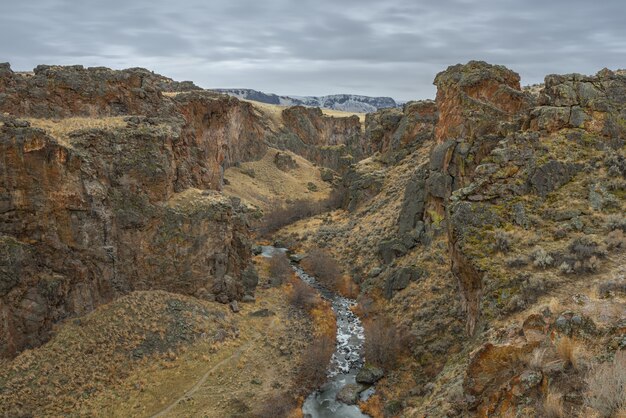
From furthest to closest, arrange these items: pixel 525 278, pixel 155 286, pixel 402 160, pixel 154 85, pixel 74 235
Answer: pixel 402 160
pixel 154 85
pixel 155 286
pixel 74 235
pixel 525 278

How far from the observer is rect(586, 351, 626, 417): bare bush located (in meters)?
7.70

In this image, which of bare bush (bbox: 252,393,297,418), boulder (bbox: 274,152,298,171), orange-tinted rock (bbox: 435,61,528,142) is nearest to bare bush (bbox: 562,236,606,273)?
bare bush (bbox: 252,393,297,418)

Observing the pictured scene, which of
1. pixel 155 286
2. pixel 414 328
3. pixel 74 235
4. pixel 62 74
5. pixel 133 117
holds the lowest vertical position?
pixel 414 328

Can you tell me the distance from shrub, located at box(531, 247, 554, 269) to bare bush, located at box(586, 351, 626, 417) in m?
7.64

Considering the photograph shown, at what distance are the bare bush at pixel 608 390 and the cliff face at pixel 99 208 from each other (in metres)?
26.1

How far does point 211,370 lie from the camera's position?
26328mm

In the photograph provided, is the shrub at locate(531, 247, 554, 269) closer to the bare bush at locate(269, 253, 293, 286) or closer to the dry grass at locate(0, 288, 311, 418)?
the dry grass at locate(0, 288, 311, 418)

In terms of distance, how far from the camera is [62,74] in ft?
105

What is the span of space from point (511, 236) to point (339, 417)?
44.9 feet

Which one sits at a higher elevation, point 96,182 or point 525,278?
point 96,182

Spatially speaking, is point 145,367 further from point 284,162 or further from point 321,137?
point 321,137

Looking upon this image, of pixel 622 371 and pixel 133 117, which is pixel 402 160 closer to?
pixel 133 117

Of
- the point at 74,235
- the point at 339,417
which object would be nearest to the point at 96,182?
the point at 74,235

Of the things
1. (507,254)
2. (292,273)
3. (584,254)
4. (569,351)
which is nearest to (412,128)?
(292,273)
